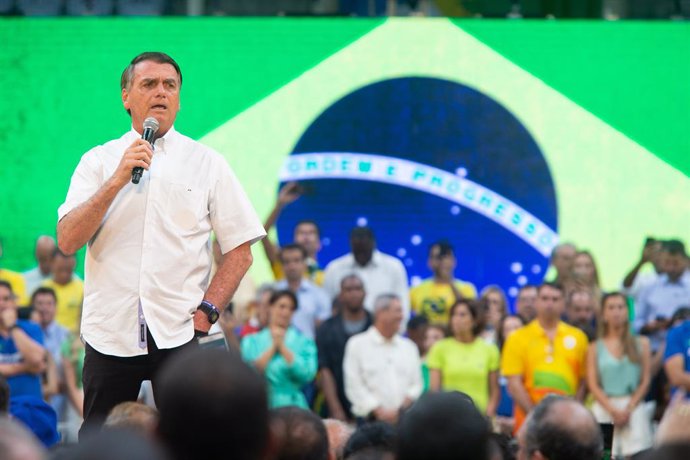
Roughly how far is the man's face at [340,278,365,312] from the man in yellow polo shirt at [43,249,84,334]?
6.56 ft

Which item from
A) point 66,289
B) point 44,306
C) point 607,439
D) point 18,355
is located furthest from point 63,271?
point 607,439

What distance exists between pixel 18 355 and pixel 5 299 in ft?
1.32

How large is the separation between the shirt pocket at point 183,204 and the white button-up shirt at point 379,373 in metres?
5.02

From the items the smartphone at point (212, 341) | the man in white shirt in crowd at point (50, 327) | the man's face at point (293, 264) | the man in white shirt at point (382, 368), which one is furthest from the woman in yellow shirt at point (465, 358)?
the smartphone at point (212, 341)

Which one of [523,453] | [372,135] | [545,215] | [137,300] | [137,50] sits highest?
[137,50]

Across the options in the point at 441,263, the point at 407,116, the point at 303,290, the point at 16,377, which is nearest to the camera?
the point at 16,377

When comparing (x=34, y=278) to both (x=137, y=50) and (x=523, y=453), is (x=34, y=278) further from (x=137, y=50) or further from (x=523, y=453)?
(x=523, y=453)

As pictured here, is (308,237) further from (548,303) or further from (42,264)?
(548,303)

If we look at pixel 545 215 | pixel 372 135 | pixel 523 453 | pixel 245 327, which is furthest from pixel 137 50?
pixel 523 453

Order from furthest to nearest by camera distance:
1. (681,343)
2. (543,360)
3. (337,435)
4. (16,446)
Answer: (543,360) < (681,343) < (337,435) < (16,446)

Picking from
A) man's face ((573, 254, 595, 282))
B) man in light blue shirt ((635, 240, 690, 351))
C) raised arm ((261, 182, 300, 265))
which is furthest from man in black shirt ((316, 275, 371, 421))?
man in light blue shirt ((635, 240, 690, 351))

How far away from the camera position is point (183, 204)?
420 centimetres

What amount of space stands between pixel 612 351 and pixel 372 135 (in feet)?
10.3

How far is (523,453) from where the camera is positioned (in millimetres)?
3555
